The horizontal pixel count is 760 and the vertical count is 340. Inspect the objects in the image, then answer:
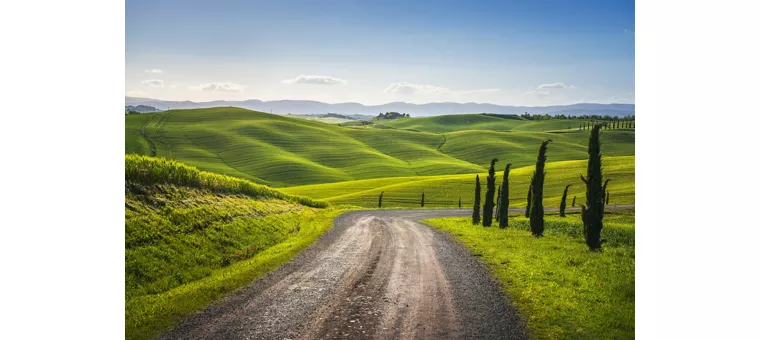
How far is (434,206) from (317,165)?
1886cm

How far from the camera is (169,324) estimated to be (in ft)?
27.7

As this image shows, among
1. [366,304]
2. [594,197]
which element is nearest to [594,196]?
[594,197]

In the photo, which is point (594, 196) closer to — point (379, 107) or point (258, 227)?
point (379, 107)

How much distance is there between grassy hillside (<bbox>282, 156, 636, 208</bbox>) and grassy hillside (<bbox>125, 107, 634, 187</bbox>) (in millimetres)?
481

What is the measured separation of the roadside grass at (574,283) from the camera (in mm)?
8562

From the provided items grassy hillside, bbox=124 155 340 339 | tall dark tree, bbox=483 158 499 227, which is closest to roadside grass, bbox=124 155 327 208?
grassy hillside, bbox=124 155 340 339

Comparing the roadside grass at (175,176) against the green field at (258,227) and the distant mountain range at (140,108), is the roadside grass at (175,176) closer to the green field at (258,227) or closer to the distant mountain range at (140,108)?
the green field at (258,227)

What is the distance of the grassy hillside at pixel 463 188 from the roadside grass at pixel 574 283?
103cm

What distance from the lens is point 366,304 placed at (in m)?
9.31

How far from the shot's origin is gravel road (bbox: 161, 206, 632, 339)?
808 centimetres

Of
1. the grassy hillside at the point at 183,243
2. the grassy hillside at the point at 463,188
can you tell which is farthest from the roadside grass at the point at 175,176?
the grassy hillside at the point at 463,188

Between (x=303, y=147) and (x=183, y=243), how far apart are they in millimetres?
13764

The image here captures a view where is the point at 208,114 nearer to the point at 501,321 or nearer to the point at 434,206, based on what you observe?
the point at 501,321

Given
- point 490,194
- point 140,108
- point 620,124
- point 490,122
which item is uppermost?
point 490,122
